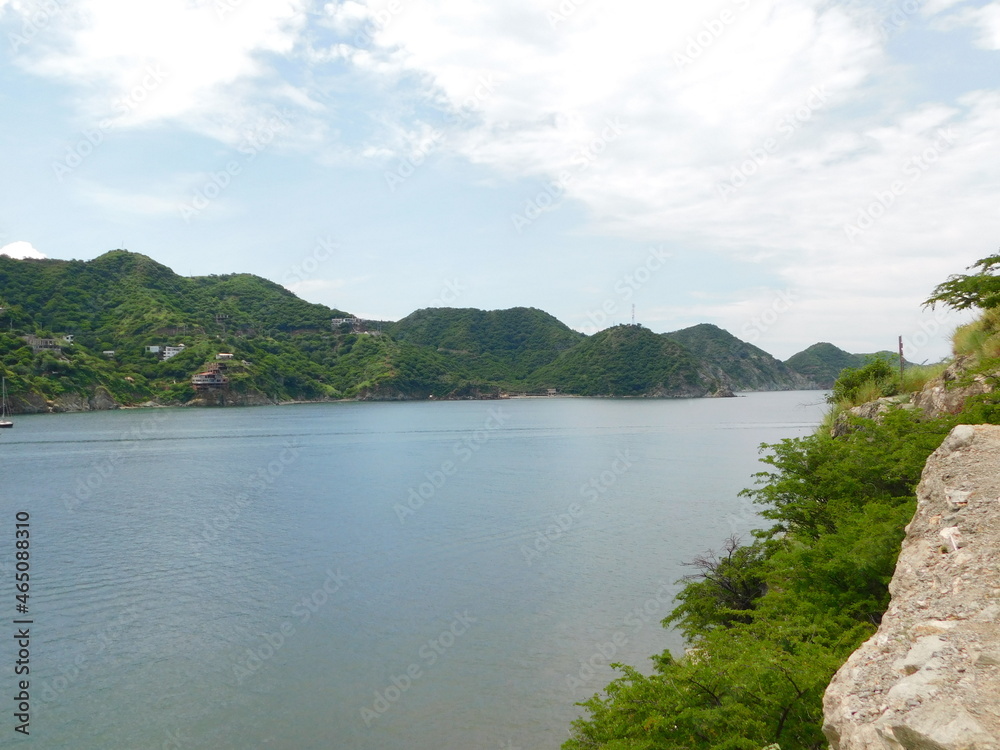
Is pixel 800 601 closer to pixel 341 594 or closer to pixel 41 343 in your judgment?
pixel 341 594

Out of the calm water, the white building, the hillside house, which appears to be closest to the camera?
the calm water

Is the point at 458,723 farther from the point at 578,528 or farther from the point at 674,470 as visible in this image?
the point at 674,470

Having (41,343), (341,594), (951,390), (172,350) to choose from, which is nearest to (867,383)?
(951,390)

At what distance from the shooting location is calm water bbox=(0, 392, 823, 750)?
51.4 feet

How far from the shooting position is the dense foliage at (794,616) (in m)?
8.55

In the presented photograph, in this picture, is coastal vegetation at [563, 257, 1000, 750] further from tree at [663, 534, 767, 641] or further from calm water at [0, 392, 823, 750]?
calm water at [0, 392, 823, 750]

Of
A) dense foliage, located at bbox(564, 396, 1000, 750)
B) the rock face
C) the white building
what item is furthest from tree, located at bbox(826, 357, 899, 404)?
the white building

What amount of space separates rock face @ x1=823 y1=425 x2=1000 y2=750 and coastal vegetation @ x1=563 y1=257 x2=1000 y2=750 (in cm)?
252

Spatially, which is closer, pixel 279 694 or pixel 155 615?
pixel 279 694

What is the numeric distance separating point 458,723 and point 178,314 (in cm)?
17332

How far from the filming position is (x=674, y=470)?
180ft

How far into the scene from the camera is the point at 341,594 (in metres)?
24.3

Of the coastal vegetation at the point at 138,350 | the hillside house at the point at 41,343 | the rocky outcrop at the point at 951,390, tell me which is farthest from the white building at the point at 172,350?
the rocky outcrop at the point at 951,390

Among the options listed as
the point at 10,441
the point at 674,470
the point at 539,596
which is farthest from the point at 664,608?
the point at 10,441
